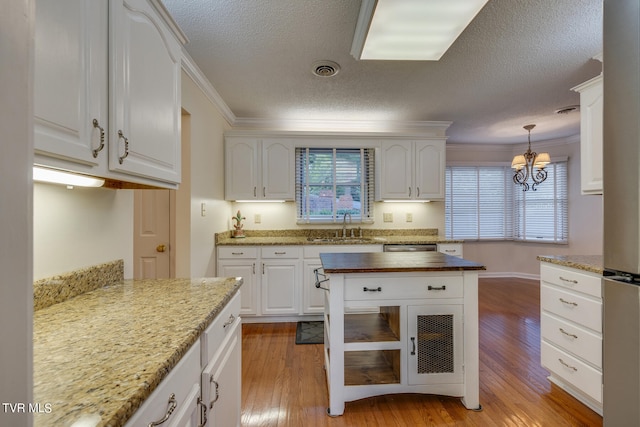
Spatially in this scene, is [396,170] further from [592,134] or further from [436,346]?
[436,346]

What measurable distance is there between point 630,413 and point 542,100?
3.66m

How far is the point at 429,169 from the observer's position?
371 cm

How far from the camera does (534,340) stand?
2.72 metres

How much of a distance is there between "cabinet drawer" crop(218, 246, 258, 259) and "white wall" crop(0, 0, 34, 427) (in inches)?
112

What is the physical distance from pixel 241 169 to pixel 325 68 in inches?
64.6

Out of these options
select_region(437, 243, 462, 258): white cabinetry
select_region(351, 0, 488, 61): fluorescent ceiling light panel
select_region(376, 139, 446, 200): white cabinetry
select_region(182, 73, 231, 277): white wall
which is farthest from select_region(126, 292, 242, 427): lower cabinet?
select_region(376, 139, 446, 200): white cabinetry

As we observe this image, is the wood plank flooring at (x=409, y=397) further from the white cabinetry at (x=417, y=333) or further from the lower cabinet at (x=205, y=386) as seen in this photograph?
the lower cabinet at (x=205, y=386)

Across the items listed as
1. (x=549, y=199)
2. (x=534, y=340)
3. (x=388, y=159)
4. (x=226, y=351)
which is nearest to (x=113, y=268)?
(x=226, y=351)

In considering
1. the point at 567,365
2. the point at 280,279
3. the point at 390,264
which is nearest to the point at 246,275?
the point at 280,279

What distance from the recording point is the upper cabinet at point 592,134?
5.95 feet

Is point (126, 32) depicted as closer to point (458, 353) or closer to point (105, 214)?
point (105, 214)

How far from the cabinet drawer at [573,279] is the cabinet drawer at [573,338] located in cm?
24

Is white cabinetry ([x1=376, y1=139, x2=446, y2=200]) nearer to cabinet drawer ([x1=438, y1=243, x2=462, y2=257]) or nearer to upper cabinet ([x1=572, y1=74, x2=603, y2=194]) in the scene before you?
cabinet drawer ([x1=438, y1=243, x2=462, y2=257])

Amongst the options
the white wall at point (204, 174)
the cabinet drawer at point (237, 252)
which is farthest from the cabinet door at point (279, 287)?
the white wall at point (204, 174)
